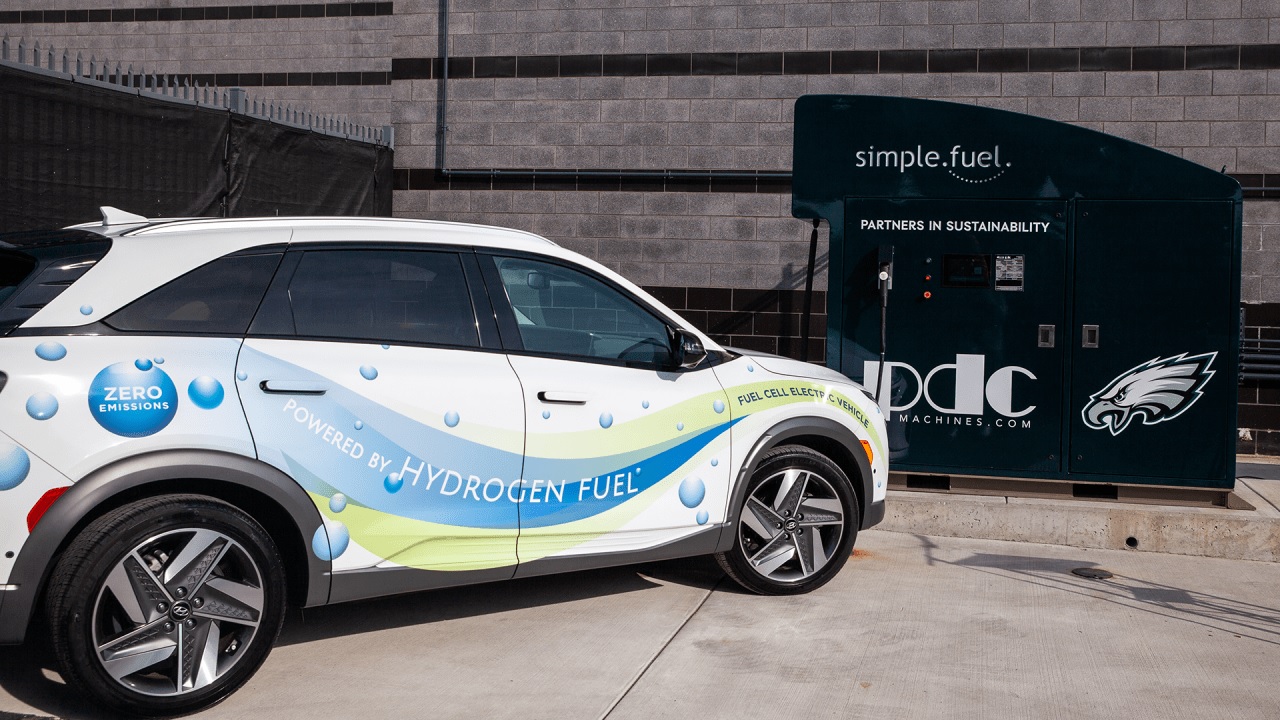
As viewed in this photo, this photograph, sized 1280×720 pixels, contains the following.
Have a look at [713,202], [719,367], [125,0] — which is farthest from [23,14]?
[719,367]

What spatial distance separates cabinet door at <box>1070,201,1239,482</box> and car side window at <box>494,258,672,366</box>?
3.39m

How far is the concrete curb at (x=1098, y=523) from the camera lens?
22.7 ft

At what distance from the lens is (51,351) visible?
374 cm

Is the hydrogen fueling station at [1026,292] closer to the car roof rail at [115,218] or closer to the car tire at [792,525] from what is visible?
the car tire at [792,525]

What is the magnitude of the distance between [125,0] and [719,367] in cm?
1504

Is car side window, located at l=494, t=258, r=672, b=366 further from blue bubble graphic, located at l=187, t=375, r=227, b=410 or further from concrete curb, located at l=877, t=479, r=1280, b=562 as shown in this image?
concrete curb, located at l=877, t=479, r=1280, b=562

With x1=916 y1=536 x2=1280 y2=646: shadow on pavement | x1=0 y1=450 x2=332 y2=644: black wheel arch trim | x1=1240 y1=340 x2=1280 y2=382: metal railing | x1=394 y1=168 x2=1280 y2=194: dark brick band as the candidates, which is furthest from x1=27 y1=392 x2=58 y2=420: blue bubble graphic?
x1=1240 y1=340 x2=1280 y2=382: metal railing

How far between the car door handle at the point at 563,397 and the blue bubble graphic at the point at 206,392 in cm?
127

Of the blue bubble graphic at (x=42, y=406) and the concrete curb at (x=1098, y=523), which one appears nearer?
the blue bubble graphic at (x=42, y=406)

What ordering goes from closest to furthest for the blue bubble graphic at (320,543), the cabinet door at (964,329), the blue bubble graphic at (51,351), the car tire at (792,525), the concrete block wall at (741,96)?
the blue bubble graphic at (51,351) < the blue bubble graphic at (320,543) < the car tire at (792,525) < the cabinet door at (964,329) < the concrete block wall at (741,96)

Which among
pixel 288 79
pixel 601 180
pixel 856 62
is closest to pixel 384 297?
pixel 601 180

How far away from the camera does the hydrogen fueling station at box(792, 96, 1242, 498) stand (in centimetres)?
723

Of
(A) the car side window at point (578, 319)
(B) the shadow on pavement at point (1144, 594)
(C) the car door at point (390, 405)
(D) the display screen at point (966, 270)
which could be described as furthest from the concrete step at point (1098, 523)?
(C) the car door at point (390, 405)

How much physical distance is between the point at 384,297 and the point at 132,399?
3.45 feet
